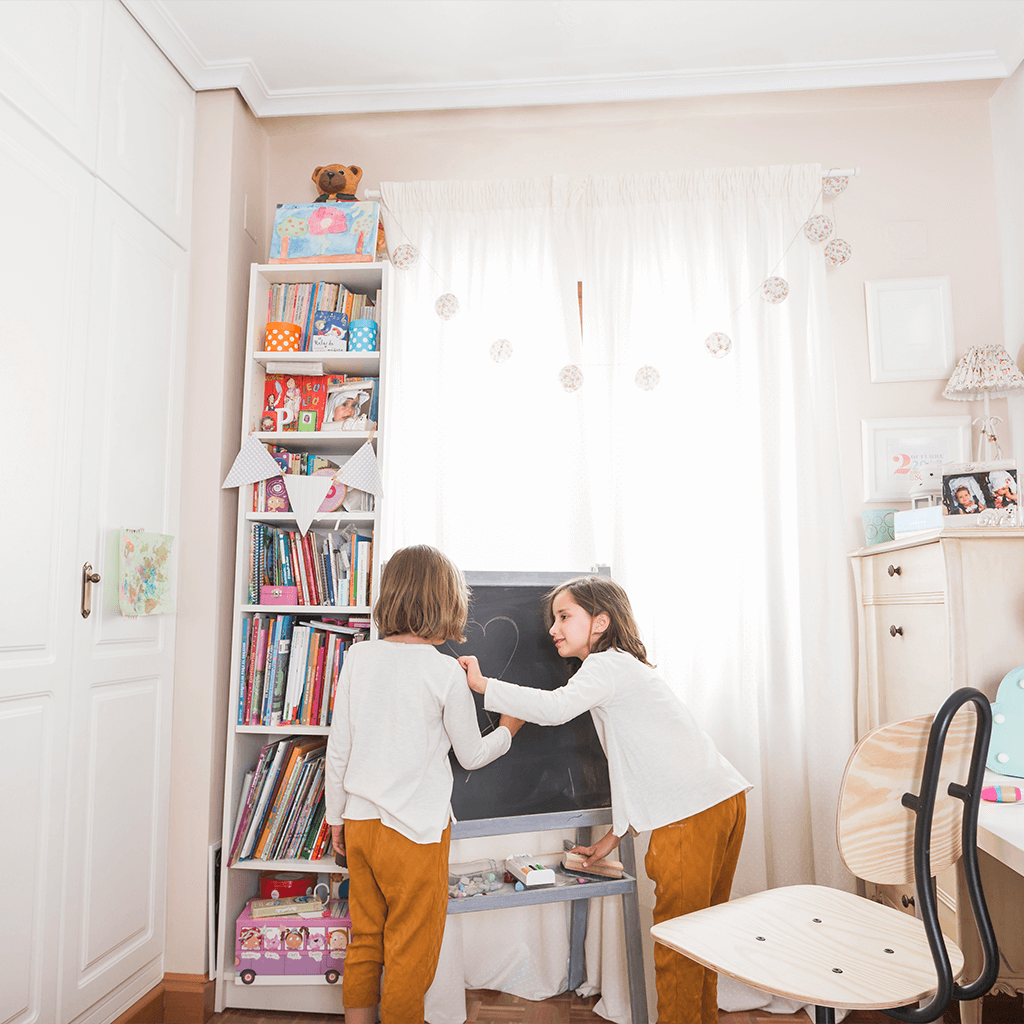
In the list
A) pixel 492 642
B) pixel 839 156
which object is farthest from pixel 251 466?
pixel 839 156

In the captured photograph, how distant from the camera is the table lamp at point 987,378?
7.57 feet

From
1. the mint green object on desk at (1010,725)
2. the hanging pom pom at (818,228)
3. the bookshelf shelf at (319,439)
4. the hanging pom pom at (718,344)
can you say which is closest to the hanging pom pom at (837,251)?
the hanging pom pom at (818,228)

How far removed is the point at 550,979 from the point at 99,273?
228 centimetres

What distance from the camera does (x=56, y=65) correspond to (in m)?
1.82

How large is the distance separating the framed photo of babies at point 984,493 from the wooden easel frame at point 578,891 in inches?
47.2

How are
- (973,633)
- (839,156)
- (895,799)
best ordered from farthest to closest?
(839,156) → (973,633) → (895,799)

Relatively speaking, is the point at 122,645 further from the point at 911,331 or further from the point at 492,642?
→ the point at 911,331

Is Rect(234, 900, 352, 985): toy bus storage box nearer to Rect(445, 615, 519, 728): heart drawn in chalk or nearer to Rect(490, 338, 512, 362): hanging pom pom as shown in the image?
Rect(445, 615, 519, 728): heart drawn in chalk

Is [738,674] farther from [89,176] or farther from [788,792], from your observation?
[89,176]

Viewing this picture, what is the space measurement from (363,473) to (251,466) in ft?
1.10

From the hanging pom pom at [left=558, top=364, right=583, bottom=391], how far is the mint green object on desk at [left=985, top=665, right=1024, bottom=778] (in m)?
1.40

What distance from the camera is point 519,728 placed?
6.73 ft

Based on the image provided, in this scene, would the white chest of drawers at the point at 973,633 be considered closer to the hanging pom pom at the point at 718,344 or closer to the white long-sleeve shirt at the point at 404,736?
the hanging pom pom at the point at 718,344

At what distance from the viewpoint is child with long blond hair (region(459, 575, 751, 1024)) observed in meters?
1.84
